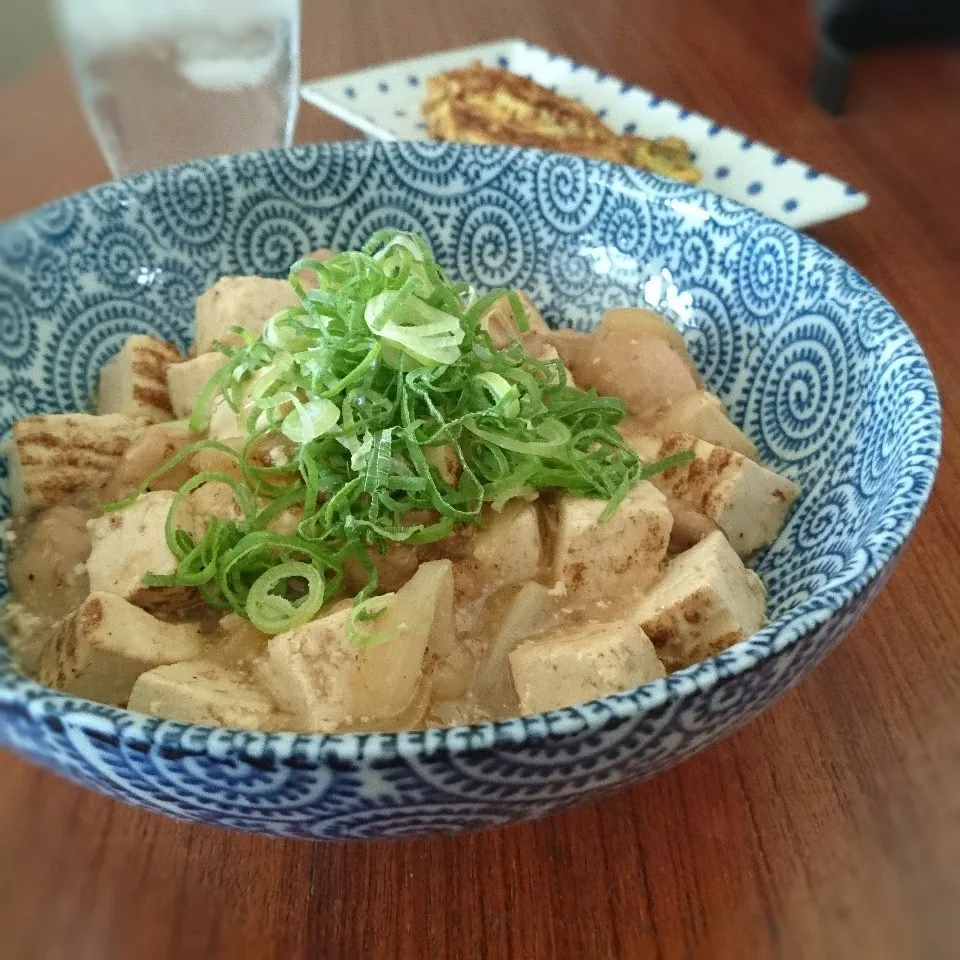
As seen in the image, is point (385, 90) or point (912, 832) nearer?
point (912, 832)

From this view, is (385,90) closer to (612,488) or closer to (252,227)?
(252,227)

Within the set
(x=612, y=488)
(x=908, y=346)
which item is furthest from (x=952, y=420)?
(x=612, y=488)

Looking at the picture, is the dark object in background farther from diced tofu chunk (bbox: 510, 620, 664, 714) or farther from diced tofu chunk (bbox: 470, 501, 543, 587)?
diced tofu chunk (bbox: 510, 620, 664, 714)

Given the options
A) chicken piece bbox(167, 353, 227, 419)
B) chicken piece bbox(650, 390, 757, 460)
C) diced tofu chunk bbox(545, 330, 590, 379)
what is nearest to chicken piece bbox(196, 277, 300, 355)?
chicken piece bbox(167, 353, 227, 419)

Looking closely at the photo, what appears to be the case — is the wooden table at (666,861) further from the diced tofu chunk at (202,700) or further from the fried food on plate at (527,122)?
the fried food on plate at (527,122)

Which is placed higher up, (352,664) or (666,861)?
(352,664)

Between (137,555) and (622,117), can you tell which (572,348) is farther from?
(622,117)

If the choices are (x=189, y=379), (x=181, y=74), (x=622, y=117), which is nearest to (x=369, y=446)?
(x=189, y=379)
